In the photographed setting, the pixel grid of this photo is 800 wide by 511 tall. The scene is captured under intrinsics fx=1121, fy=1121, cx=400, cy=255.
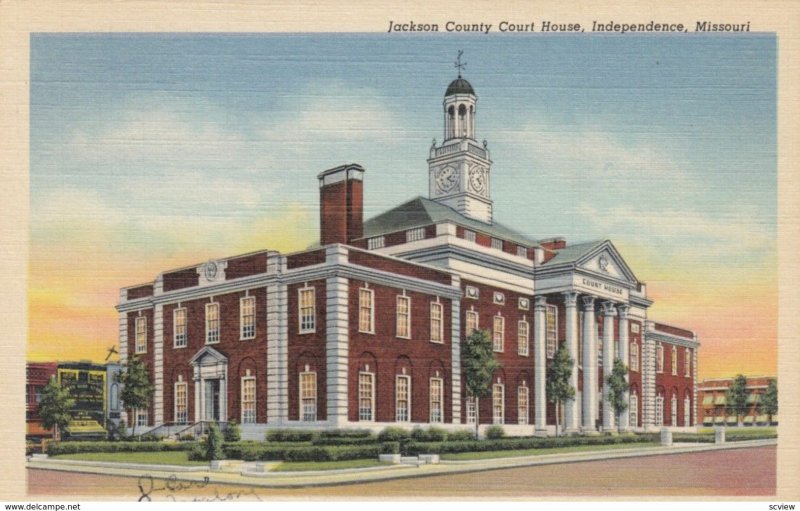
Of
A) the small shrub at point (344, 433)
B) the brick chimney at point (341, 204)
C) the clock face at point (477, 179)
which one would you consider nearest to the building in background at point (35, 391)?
the small shrub at point (344, 433)

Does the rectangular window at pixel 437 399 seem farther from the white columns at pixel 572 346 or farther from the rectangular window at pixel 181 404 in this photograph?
the rectangular window at pixel 181 404

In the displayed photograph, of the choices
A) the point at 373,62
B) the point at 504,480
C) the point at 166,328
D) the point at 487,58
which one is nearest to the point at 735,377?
the point at 504,480

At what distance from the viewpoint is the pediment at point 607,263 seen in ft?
112

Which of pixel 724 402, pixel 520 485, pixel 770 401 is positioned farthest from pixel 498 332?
pixel 770 401

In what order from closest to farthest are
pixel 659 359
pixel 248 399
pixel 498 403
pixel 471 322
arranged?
pixel 248 399 < pixel 471 322 < pixel 498 403 < pixel 659 359

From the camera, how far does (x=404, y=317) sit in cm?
3500

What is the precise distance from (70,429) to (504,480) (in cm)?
1221

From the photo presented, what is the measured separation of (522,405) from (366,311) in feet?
28.7

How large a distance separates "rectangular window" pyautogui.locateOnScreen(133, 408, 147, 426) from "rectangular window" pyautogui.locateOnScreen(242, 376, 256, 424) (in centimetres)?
412

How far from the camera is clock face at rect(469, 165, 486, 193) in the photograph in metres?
37.0

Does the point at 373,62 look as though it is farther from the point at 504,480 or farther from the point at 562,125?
the point at 504,480

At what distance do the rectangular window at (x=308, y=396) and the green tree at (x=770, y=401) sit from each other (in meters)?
12.6

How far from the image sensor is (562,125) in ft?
98.3

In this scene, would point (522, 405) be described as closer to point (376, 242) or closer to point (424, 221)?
point (424, 221)
